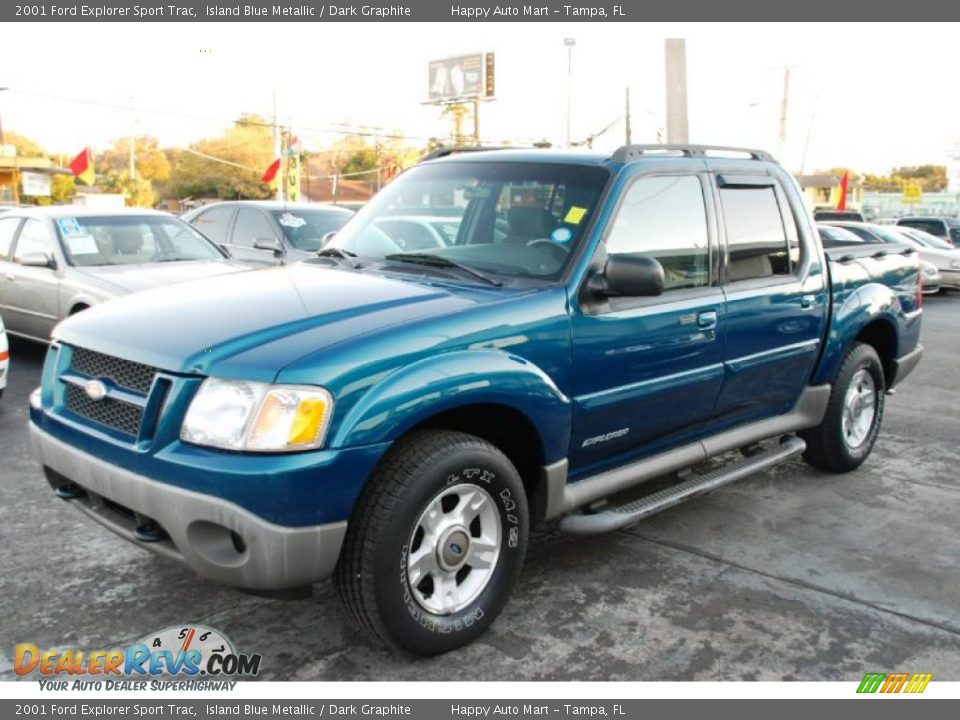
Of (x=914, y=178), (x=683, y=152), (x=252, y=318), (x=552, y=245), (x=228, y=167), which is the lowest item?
(x=252, y=318)

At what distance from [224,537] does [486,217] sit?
2.01m

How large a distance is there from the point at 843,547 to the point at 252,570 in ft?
10.1

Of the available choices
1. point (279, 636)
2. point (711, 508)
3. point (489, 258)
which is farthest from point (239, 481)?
point (711, 508)

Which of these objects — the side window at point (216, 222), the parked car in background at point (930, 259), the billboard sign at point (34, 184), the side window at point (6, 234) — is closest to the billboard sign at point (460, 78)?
the billboard sign at point (34, 184)

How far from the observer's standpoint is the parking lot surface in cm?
340

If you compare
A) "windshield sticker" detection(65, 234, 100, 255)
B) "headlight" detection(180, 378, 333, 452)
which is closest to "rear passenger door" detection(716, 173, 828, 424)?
"headlight" detection(180, 378, 333, 452)

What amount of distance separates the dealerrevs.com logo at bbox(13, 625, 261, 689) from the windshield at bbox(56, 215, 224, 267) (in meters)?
5.63

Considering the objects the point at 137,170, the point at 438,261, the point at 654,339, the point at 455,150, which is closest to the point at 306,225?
the point at 455,150

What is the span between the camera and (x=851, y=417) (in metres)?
5.87

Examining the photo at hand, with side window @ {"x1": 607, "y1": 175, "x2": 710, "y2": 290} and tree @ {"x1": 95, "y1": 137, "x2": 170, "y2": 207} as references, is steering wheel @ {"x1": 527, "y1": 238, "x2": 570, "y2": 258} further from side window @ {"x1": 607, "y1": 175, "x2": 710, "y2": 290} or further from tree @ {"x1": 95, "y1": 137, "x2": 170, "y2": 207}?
tree @ {"x1": 95, "y1": 137, "x2": 170, "y2": 207}

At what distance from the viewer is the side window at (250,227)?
10.9 metres

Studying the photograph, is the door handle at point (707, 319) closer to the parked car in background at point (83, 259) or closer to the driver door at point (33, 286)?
the parked car in background at point (83, 259)

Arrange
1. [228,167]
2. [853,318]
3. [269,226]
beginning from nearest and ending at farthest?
[853,318]
[269,226]
[228,167]

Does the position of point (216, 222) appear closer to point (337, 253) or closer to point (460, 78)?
point (337, 253)
